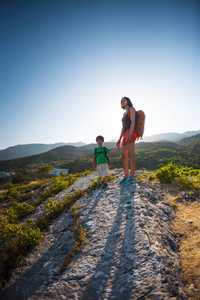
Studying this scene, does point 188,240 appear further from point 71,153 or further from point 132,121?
point 71,153

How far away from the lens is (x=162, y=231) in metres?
2.65

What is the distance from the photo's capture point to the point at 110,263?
2039 mm

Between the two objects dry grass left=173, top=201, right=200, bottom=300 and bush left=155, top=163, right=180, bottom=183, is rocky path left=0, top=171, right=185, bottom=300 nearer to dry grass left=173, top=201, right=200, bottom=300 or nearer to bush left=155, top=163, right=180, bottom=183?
dry grass left=173, top=201, right=200, bottom=300

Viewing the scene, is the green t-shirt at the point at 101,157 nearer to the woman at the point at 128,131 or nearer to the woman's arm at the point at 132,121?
the woman at the point at 128,131

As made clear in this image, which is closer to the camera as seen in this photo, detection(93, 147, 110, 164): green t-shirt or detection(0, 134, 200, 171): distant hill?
detection(93, 147, 110, 164): green t-shirt

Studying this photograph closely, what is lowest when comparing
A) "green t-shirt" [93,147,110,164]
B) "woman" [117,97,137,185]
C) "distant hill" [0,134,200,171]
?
"distant hill" [0,134,200,171]

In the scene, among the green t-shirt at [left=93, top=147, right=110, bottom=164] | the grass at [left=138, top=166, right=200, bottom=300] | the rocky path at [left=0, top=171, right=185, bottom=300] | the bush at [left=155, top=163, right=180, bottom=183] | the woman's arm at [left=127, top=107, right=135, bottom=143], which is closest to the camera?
the rocky path at [left=0, top=171, right=185, bottom=300]

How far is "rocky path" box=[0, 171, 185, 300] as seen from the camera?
163cm

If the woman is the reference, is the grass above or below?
below

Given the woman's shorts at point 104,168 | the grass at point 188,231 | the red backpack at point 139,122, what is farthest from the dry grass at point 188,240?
the red backpack at point 139,122

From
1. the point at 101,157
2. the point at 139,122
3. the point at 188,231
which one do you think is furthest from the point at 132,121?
the point at 188,231

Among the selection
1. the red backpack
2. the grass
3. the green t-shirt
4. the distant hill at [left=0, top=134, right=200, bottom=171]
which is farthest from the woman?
the distant hill at [left=0, top=134, right=200, bottom=171]

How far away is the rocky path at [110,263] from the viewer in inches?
64.1

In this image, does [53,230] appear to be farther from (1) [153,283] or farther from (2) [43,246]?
(1) [153,283]
